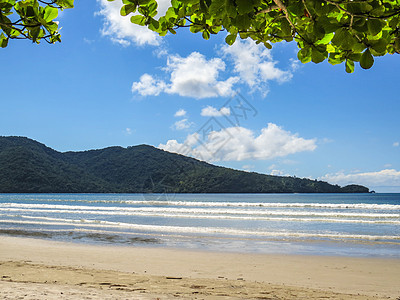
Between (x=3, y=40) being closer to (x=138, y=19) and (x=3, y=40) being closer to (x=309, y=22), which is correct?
(x=138, y=19)

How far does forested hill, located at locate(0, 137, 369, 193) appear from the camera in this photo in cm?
8938

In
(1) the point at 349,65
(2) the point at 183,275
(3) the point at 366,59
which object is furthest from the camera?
(2) the point at 183,275

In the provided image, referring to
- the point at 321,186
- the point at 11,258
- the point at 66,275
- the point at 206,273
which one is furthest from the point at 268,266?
the point at 321,186

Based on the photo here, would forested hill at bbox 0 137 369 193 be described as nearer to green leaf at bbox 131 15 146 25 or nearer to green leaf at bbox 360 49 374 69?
green leaf at bbox 131 15 146 25

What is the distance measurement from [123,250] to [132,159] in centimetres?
9078

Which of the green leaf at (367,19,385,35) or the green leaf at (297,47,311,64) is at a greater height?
the green leaf at (297,47,311,64)

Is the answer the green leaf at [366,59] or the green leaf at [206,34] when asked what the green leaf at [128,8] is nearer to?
the green leaf at [206,34]

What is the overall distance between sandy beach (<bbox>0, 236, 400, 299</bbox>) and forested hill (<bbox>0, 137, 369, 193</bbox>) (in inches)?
2872

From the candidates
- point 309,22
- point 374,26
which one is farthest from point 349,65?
point 374,26

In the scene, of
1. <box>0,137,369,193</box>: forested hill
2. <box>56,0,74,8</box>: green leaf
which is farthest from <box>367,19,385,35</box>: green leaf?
<box>0,137,369,193</box>: forested hill

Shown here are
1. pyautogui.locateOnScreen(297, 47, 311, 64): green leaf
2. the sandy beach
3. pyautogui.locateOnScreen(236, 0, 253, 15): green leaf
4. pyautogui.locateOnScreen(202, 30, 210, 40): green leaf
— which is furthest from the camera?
the sandy beach

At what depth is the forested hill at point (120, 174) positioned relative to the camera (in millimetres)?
89375

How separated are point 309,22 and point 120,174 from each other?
10181cm

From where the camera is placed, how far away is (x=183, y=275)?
7410mm
